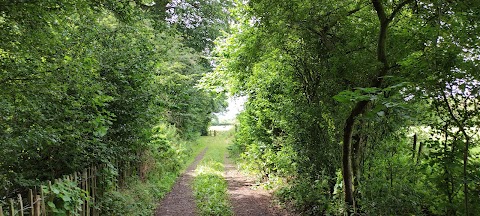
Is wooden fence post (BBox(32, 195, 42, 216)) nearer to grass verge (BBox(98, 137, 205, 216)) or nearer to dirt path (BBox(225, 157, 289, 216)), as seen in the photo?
grass verge (BBox(98, 137, 205, 216))

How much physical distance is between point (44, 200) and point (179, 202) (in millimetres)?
5940

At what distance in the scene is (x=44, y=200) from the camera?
4.22m

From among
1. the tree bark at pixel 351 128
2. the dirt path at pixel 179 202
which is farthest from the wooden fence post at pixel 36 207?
the dirt path at pixel 179 202

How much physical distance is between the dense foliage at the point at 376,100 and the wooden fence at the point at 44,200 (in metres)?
3.62

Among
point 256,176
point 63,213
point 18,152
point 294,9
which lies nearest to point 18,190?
point 18,152

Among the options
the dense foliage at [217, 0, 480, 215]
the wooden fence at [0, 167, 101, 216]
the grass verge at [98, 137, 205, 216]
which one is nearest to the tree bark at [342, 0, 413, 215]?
the dense foliage at [217, 0, 480, 215]

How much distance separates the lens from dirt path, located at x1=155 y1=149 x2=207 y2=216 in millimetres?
8719

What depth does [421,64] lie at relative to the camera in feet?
11.7

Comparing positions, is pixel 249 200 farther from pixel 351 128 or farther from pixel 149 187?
pixel 351 128

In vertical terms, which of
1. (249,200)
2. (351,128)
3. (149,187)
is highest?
(351,128)

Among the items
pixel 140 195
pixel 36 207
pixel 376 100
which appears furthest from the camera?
pixel 140 195

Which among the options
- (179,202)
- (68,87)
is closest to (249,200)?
(179,202)

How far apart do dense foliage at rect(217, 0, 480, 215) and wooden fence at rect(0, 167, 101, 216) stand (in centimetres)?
362

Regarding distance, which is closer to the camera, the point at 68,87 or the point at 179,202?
the point at 68,87
